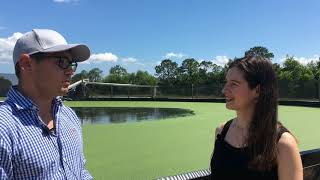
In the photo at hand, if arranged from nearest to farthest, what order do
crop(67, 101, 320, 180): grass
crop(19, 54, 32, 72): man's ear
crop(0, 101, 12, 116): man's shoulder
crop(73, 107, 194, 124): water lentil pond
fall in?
crop(0, 101, 12, 116): man's shoulder < crop(19, 54, 32, 72): man's ear < crop(67, 101, 320, 180): grass < crop(73, 107, 194, 124): water lentil pond

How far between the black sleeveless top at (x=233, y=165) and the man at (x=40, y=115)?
0.75 metres

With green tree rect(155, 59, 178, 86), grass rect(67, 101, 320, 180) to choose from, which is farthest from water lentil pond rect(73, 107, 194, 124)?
green tree rect(155, 59, 178, 86)

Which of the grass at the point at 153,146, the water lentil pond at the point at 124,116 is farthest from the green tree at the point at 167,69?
the grass at the point at 153,146

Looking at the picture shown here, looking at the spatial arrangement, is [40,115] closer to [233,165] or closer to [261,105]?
[233,165]

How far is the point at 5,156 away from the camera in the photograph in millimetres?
2141

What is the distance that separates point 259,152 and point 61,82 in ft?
3.56

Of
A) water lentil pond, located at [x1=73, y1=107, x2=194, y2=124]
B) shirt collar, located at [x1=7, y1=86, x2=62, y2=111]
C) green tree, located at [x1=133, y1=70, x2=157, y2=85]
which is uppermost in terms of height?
green tree, located at [x1=133, y1=70, x2=157, y2=85]

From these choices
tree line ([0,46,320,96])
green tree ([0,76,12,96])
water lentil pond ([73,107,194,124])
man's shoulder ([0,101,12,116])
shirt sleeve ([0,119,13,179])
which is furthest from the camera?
tree line ([0,46,320,96])

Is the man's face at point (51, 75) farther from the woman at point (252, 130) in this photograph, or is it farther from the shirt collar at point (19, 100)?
the woman at point (252, 130)

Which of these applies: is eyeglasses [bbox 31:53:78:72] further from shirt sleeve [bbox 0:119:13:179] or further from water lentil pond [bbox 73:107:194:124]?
water lentil pond [bbox 73:107:194:124]

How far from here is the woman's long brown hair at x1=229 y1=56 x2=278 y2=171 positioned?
2.77 meters

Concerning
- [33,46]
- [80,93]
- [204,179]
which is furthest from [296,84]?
[33,46]

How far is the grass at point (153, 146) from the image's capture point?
689cm

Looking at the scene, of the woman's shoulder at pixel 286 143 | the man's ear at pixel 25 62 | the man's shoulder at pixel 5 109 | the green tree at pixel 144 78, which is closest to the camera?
the man's shoulder at pixel 5 109
